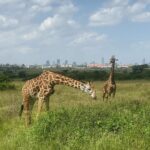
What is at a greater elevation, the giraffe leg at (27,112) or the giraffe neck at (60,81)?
the giraffe neck at (60,81)

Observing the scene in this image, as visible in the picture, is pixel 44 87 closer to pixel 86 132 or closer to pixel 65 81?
pixel 65 81

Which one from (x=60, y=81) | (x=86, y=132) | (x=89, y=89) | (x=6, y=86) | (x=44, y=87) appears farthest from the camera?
(x=6, y=86)

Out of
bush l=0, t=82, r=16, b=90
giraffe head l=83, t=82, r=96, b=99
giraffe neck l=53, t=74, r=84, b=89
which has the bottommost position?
bush l=0, t=82, r=16, b=90

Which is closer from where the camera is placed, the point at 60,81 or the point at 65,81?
the point at 60,81

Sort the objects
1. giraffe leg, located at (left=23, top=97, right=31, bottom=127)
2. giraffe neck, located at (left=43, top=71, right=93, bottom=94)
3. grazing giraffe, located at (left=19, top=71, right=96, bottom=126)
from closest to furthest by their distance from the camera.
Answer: giraffe leg, located at (left=23, top=97, right=31, bottom=127), grazing giraffe, located at (left=19, top=71, right=96, bottom=126), giraffe neck, located at (left=43, top=71, right=93, bottom=94)

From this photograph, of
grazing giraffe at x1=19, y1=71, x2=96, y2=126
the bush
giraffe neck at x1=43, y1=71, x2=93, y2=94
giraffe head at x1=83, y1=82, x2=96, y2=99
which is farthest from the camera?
the bush

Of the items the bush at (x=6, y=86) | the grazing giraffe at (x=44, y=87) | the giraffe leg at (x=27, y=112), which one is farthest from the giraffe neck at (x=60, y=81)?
the bush at (x=6, y=86)

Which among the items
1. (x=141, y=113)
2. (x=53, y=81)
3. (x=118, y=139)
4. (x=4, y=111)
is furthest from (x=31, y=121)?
(x=118, y=139)

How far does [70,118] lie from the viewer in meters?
11.7

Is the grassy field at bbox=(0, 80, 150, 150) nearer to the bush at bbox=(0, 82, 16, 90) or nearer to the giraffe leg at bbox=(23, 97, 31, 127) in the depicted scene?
the giraffe leg at bbox=(23, 97, 31, 127)

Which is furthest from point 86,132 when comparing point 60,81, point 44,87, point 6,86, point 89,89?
point 6,86

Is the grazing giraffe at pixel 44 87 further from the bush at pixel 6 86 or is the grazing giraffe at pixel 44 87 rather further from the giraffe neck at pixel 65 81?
the bush at pixel 6 86

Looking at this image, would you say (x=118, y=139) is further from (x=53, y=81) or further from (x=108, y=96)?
(x=108, y=96)

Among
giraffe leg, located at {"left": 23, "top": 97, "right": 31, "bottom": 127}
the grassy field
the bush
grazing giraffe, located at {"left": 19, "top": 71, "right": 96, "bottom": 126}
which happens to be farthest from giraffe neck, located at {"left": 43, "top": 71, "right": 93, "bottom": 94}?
the bush
